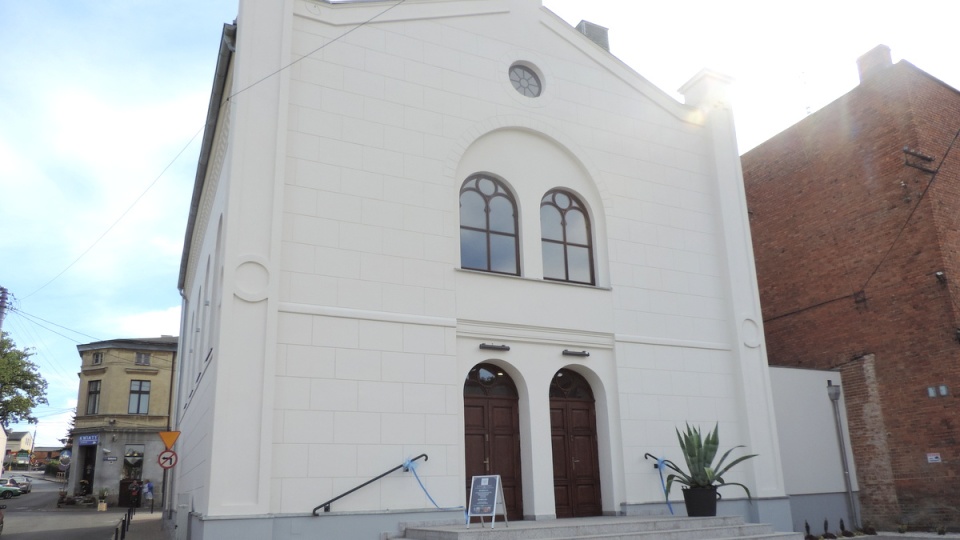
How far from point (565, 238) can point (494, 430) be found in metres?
3.92

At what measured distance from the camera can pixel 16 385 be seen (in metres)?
47.4

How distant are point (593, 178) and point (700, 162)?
3072 mm

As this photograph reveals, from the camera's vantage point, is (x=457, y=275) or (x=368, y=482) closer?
(x=368, y=482)

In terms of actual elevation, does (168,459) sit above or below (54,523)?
above

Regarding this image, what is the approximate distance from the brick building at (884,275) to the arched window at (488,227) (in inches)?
349

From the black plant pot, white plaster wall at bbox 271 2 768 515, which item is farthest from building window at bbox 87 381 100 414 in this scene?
the black plant pot

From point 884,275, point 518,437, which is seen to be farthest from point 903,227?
point 518,437

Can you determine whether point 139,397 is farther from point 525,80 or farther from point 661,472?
point 661,472

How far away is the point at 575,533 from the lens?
428 inches

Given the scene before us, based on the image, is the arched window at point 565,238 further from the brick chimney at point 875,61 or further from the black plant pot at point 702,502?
the brick chimney at point 875,61

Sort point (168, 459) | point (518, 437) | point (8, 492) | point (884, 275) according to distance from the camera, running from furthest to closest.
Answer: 1. point (8, 492)
2. point (168, 459)
3. point (884, 275)
4. point (518, 437)

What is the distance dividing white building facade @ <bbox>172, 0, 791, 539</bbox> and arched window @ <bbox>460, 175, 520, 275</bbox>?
41mm

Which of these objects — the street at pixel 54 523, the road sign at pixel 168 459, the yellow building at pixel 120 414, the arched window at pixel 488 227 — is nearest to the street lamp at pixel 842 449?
the arched window at pixel 488 227

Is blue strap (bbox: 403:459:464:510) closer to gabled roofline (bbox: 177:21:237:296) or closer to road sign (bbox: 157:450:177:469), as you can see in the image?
gabled roofline (bbox: 177:21:237:296)
